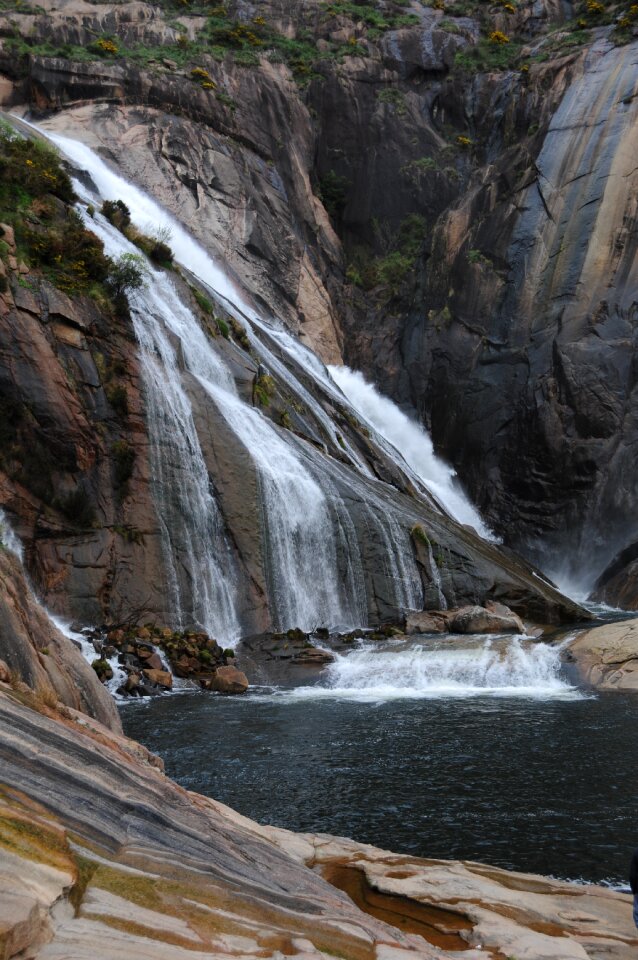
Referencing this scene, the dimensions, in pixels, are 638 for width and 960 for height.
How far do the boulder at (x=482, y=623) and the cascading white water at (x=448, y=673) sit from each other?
2.34 meters

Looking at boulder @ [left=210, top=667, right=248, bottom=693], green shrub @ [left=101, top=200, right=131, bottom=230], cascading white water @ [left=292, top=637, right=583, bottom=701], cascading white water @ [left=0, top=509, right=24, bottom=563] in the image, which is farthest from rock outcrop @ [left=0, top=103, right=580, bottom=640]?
cascading white water @ [left=292, top=637, right=583, bottom=701]

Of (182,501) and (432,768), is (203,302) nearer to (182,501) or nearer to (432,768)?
(182,501)

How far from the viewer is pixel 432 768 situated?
11.2 metres

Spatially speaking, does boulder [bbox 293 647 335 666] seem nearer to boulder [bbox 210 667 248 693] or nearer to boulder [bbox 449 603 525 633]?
boulder [bbox 210 667 248 693]

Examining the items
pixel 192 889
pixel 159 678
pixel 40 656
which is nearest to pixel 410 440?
pixel 159 678

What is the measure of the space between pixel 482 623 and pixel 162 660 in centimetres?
923

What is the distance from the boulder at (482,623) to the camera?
21.6 metres

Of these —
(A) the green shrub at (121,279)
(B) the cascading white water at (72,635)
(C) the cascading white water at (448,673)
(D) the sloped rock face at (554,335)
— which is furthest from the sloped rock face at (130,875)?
(D) the sloped rock face at (554,335)

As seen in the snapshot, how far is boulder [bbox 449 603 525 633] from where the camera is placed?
21641 millimetres

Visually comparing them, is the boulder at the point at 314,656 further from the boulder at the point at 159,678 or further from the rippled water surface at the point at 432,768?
the boulder at the point at 159,678

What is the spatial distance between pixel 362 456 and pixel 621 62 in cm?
2823

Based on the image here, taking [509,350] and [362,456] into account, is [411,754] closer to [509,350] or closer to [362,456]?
[362,456]

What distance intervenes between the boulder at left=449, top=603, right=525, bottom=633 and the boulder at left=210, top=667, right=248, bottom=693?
7247 millimetres

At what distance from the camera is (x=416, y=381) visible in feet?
141
